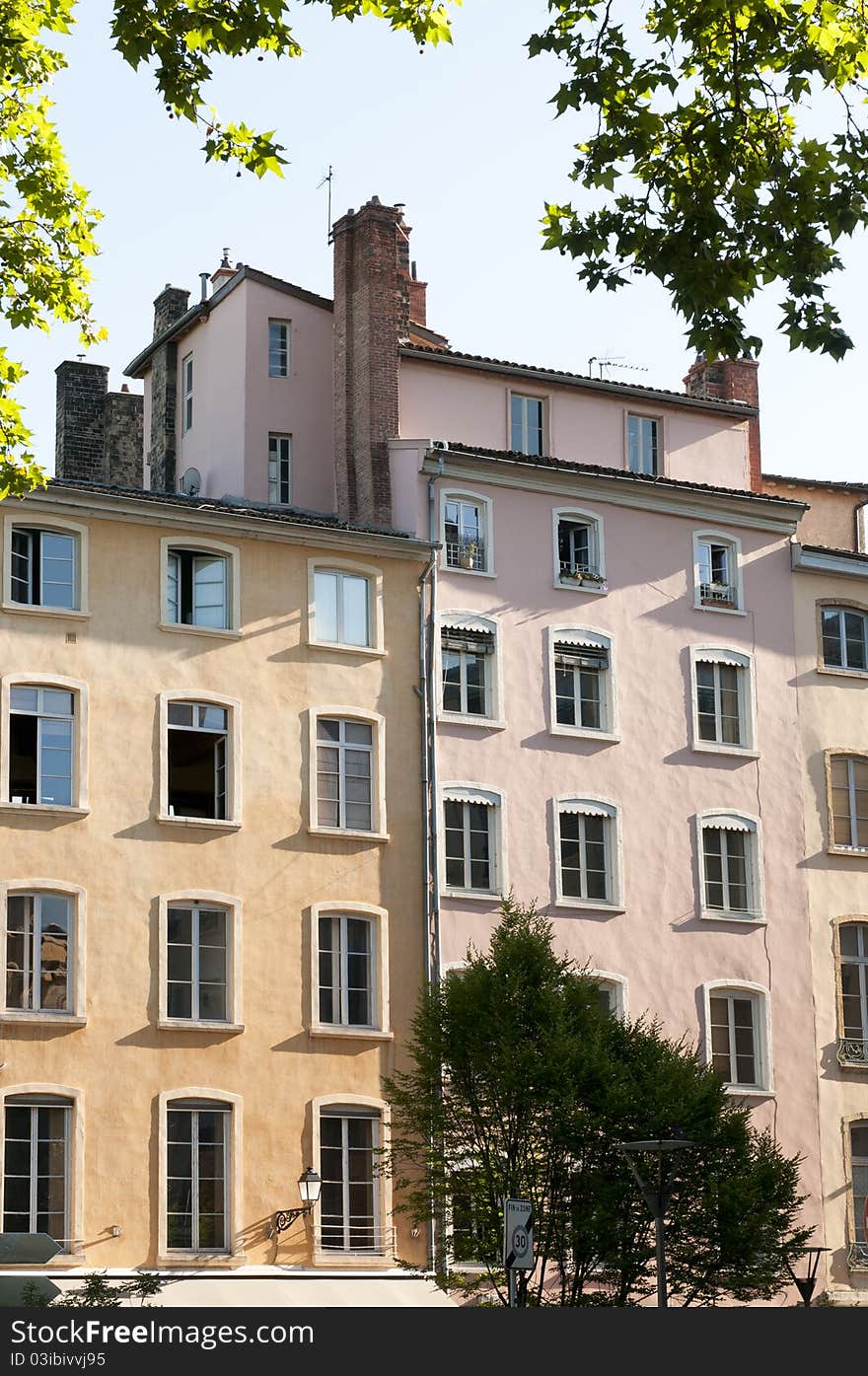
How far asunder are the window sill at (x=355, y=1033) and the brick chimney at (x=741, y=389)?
18.1 meters

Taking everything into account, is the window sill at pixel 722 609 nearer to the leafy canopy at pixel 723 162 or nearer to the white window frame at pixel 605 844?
the white window frame at pixel 605 844

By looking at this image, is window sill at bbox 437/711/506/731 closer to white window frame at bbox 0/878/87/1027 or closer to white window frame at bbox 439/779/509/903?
white window frame at bbox 439/779/509/903

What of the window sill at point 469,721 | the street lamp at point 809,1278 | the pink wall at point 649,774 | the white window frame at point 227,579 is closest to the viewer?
the white window frame at point 227,579

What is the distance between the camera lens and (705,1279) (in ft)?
121

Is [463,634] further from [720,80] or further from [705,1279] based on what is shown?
[720,80]

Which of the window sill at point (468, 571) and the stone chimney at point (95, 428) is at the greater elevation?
the stone chimney at point (95, 428)

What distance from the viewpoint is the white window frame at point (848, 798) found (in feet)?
155

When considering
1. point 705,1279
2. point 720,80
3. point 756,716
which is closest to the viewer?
point 720,80

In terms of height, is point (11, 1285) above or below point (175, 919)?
below

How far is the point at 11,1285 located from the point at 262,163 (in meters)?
18.9

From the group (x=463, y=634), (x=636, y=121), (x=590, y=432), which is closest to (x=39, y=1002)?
(x=463, y=634)

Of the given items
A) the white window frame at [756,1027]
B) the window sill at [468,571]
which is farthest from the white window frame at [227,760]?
the white window frame at [756,1027]

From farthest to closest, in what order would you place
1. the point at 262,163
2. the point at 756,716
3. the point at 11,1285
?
1. the point at 756,716
2. the point at 11,1285
3. the point at 262,163

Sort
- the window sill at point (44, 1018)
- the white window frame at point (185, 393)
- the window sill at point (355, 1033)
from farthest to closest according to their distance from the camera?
the white window frame at point (185, 393) < the window sill at point (355, 1033) < the window sill at point (44, 1018)
